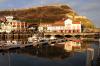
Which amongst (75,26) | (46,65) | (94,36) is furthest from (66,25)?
(46,65)

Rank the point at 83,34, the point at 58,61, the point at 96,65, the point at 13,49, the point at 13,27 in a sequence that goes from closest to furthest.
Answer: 1. the point at 96,65
2. the point at 58,61
3. the point at 13,49
4. the point at 83,34
5. the point at 13,27

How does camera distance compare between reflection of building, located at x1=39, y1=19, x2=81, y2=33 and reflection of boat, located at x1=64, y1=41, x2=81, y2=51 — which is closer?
reflection of boat, located at x1=64, y1=41, x2=81, y2=51

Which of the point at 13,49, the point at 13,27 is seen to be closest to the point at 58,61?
the point at 13,49

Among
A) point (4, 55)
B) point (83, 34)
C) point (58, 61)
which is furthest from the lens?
point (83, 34)

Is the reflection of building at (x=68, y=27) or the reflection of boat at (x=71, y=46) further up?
the reflection of building at (x=68, y=27)

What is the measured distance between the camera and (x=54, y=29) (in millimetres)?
163000

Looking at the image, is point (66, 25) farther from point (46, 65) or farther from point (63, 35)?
point (46, 65)

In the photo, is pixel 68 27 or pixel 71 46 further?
pixel 68 27

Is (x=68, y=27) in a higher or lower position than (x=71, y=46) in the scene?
higher

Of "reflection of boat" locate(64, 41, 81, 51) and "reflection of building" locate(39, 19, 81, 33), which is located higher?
"reflection of building" locate(39, 19, 81, 33)

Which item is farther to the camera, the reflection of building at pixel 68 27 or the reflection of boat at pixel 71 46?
the reflection of building at pixel 68 27

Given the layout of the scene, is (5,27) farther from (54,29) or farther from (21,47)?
(21,47)

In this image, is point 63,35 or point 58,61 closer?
point 58,61

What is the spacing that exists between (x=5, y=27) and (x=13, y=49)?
7124 centimetres
